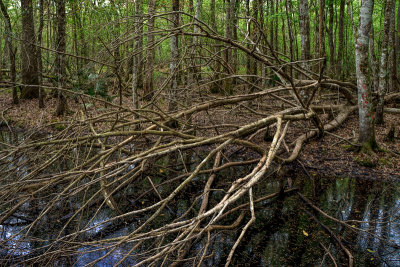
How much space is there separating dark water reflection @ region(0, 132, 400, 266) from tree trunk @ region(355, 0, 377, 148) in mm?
1453

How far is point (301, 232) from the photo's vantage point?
4695mm

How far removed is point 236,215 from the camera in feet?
17.1

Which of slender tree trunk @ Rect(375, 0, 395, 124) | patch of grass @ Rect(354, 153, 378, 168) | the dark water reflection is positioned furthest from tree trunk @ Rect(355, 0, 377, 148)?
slender tree trunk @ Rect(375, 0, 395, 124)

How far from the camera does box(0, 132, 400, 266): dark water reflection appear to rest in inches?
157

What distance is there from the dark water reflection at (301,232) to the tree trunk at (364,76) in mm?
1453

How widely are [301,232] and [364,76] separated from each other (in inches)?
175

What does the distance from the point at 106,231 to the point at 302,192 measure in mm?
3633

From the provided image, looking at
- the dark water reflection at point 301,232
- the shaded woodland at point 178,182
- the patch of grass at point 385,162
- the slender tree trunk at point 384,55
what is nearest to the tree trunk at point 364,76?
the shaded woodland at point 178,182

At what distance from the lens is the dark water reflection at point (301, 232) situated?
3994 mm

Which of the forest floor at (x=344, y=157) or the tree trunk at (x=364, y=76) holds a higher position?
the tree trunk at (x=364, y=76)

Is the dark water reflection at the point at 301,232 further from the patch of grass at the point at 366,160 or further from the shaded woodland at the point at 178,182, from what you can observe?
the patch of grass at the point at 366,160

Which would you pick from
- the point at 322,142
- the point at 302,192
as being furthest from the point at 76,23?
the point at 302,192

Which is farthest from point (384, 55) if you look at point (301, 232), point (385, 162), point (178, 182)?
point (178, 182)

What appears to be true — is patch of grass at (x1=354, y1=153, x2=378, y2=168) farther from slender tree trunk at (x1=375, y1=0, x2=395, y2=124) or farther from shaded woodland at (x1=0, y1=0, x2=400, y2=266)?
slender tree trunk at (x1=375, y1=0, x2=395, y2=124)
